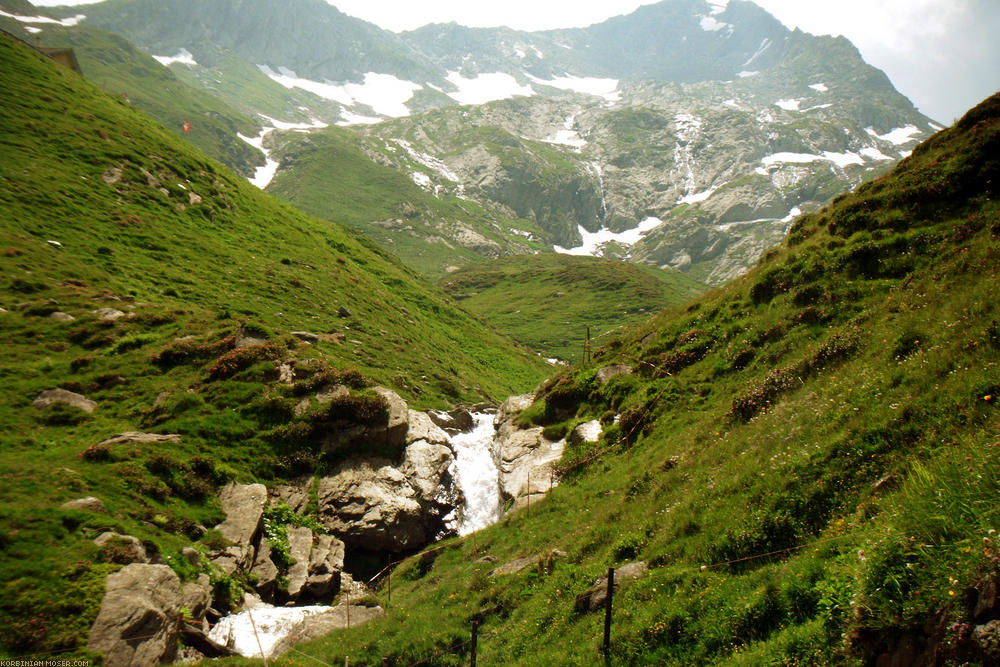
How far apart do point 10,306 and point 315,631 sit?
29159 mm

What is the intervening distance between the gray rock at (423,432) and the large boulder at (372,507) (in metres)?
4.16

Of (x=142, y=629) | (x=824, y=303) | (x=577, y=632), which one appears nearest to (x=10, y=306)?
(x=142, y=629)

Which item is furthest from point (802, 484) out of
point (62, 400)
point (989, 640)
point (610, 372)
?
point (62, 400)

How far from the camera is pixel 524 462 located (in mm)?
30844

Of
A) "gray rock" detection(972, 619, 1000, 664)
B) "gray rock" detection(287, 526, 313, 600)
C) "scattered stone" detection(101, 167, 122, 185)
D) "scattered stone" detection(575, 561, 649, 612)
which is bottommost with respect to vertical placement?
"gray rock" detection(287, 526, 313, 600)

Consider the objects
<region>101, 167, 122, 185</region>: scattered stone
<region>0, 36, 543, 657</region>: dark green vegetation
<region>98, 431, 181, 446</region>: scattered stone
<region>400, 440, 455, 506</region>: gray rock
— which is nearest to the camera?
<region>0, 36, 543, 657</region>: dark green vegetation

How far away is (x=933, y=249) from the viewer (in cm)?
1780

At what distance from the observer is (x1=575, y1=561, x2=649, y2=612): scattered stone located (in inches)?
486

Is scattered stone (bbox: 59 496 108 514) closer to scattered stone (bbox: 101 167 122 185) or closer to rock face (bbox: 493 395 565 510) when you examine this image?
rock face (bbox: 493 395 565 510)

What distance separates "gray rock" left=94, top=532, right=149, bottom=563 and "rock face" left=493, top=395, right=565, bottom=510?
16.5 meters

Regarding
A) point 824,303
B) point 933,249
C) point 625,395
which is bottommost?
point 625,395

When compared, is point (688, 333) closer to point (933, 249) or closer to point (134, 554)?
point (933, 249)

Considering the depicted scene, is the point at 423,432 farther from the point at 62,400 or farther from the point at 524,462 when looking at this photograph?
the point at 62,400

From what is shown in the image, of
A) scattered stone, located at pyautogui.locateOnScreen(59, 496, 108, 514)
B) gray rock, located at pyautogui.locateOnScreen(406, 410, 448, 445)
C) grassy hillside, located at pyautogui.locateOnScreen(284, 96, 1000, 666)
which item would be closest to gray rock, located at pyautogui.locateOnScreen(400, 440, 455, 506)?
gray rock, located at pyautogui.locateOnScreen(406, 410, 448, 445)
